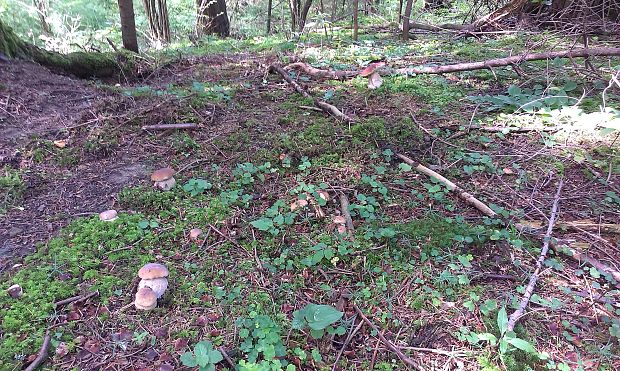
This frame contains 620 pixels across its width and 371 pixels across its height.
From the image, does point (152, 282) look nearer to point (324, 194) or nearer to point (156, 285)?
point (156, 285)

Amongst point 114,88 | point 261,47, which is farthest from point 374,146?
point 261,47

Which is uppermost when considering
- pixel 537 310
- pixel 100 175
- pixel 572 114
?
pixel 572 114

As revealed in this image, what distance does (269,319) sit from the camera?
2.18m

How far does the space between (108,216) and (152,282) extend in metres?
0.85

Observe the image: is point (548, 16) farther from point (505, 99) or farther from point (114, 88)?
point (114, 88)

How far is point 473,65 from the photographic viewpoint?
5.27 m

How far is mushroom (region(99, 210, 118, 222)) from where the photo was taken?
9.34 ft

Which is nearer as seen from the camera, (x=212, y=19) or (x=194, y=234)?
(x=194, y=234)

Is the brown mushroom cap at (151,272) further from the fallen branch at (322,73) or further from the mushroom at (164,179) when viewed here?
the fallen branch at (322,73)

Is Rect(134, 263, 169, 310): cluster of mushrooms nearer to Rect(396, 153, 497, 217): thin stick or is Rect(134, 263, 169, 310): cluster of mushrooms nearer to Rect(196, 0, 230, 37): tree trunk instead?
Rect(396, 153, 497, 217): thin stick

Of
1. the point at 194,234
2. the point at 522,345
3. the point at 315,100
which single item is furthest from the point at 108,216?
the point at 522,345

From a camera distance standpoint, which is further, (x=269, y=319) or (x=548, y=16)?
(x=548, y=16)

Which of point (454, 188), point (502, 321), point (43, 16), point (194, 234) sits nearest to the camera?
point (502, 321)

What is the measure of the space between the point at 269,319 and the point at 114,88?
417 cm
